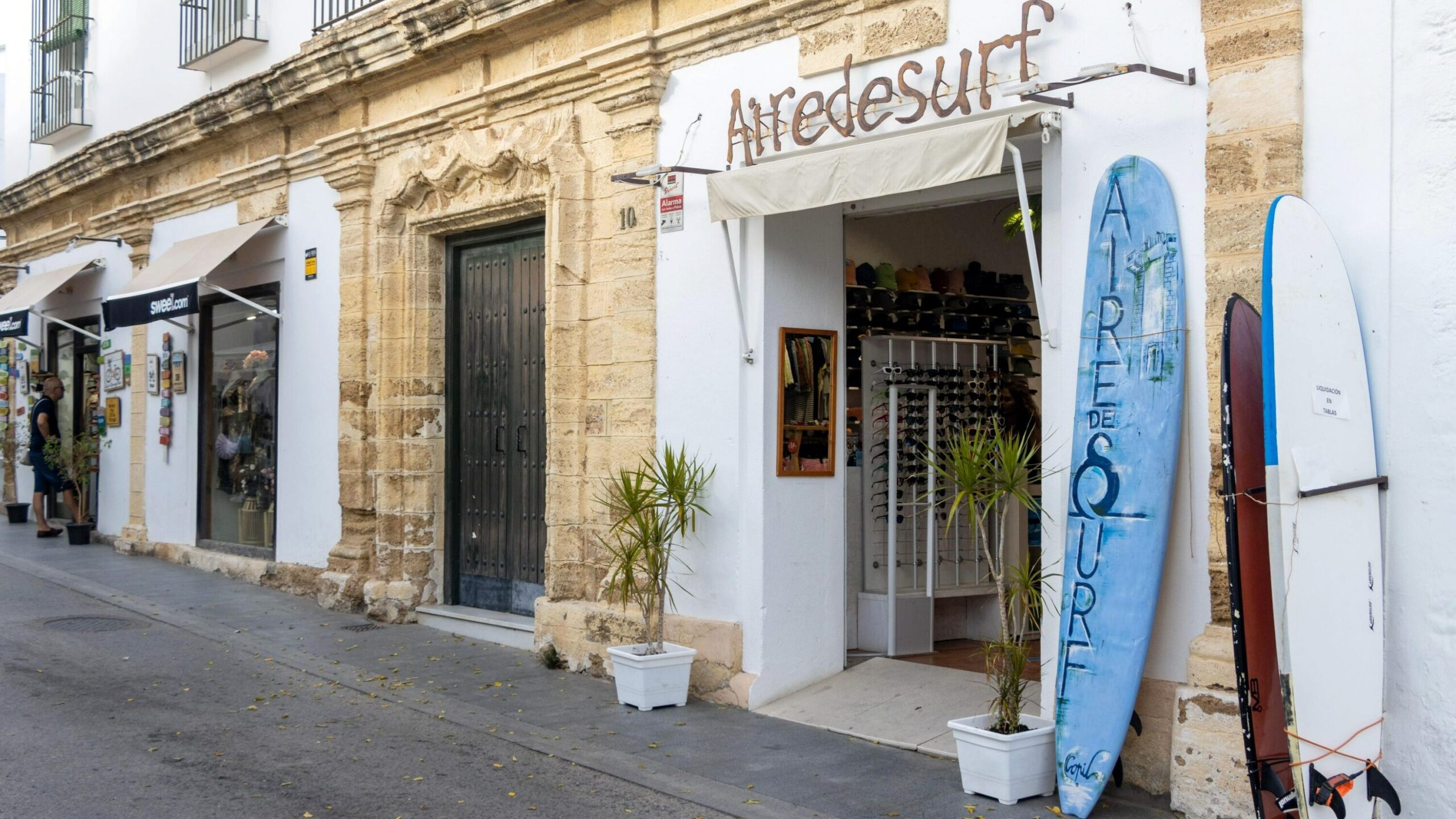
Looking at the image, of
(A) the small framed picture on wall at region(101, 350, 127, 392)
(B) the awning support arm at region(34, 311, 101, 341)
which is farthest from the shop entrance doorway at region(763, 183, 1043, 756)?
(B) the awning support arm at region(34, 311, 101, 341)

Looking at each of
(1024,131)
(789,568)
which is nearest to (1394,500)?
(1024,131)

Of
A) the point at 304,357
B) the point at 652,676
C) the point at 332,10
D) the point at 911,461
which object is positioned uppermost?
the point at 332,10

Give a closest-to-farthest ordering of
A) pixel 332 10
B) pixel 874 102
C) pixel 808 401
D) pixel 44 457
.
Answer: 1. pixel 874 102
2. pixel 808 401
3. pixel 332 10
4. pixel 44 457

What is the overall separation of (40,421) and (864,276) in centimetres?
1090

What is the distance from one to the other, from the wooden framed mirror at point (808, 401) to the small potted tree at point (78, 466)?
9868mm

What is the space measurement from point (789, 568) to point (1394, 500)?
3.02 meters

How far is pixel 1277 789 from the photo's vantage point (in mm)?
4219

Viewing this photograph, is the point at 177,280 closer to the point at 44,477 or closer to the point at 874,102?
the point at 44,477

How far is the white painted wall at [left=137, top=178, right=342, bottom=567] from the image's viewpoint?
10.1 m

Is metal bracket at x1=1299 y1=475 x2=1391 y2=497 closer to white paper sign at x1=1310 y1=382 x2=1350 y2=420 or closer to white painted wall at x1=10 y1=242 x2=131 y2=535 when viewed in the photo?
white paper sign at x1=1310 y1=382 x2=1350 y2=420

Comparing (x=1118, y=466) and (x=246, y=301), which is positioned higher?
(x=246, y=301)

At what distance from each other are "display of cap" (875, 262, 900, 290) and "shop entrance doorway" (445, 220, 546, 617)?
2.15m

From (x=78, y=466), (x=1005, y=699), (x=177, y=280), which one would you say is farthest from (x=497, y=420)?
(x=78, y=466)

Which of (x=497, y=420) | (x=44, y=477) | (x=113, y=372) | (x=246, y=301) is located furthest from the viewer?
(x=44, y=477)
